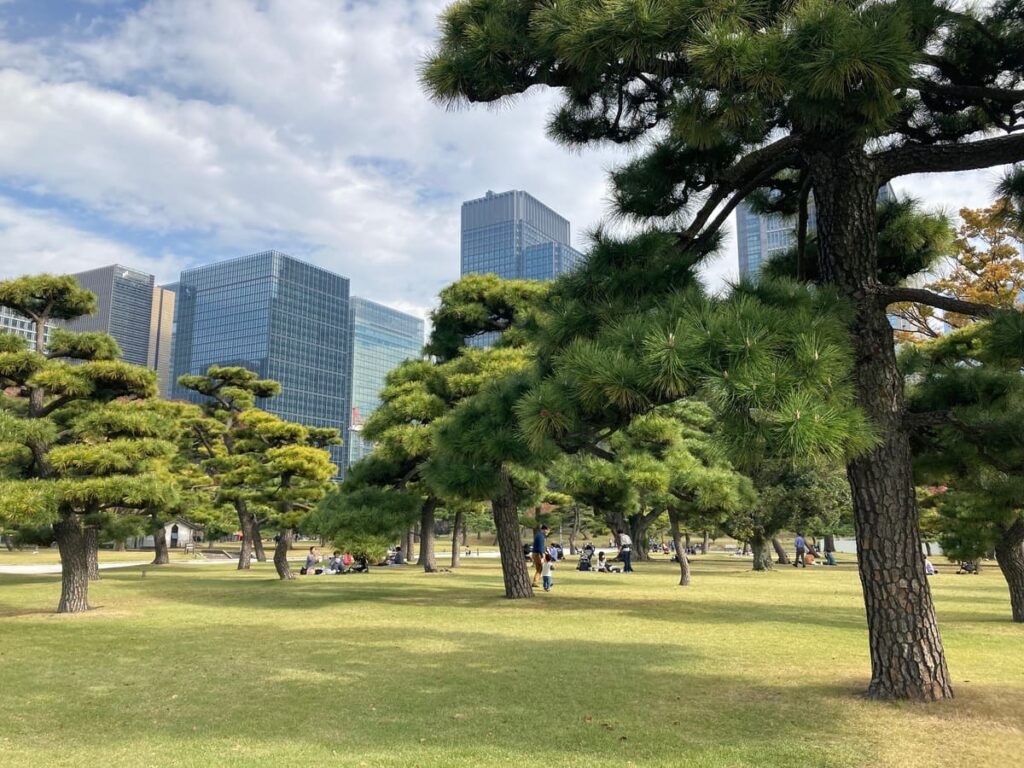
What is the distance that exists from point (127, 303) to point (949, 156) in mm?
168559

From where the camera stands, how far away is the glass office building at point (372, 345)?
4966 inches

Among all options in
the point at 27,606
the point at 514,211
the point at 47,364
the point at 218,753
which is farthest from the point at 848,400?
the point at 514,211

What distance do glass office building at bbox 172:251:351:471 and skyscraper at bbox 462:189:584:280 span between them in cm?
3818

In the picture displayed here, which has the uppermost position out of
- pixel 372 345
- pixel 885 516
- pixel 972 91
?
pixel 372 345

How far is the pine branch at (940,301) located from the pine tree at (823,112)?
0.05ft

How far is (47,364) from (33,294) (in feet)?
4.75

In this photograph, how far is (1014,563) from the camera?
10.2m

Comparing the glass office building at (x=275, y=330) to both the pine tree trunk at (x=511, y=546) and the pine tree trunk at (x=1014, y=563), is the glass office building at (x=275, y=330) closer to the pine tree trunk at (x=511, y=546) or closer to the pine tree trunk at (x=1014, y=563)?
the pine tree trunk at (x=511, y=546)

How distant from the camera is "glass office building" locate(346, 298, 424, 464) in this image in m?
126

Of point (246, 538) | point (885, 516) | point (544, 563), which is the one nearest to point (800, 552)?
point (544, 563)

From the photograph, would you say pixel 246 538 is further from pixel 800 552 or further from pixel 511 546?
pixel 800 552

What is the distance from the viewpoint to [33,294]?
11.7m

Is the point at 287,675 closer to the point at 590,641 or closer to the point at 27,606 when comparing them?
the point at 590,641

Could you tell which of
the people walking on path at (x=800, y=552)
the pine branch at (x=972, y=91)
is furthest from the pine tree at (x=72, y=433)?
the people walking on path at (x=800, y=552)
